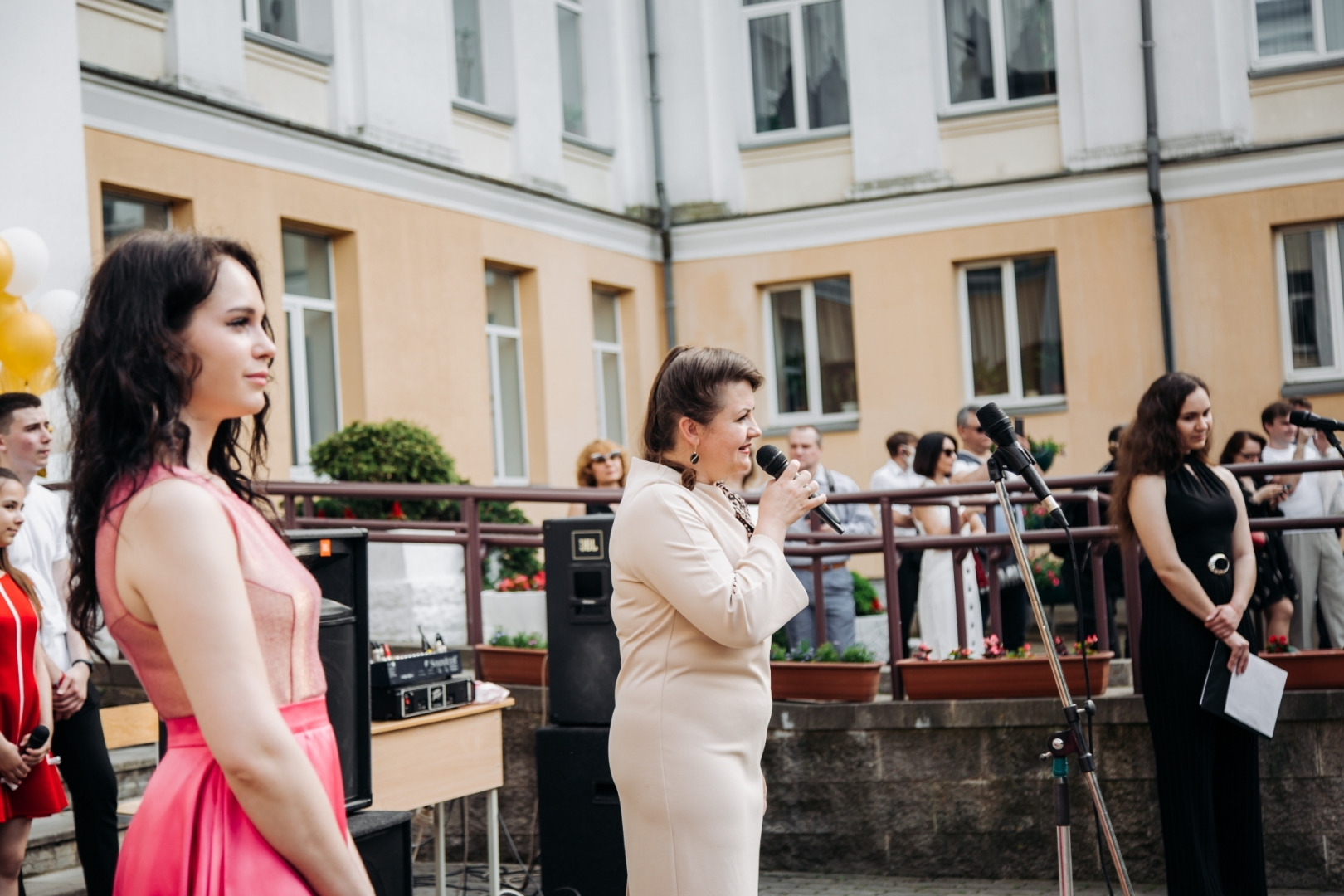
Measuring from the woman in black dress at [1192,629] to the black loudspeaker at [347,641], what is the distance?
115 inches

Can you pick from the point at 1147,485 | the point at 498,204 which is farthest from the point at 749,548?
the point at 498,204

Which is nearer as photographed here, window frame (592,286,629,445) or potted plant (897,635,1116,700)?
potted plant (897,635,1116,700)

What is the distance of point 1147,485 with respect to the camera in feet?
17.0

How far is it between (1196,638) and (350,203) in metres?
9.29

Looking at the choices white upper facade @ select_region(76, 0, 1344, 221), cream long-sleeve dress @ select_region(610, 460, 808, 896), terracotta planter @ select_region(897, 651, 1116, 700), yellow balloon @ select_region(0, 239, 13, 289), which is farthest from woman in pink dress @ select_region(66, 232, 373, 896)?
white upper facade @ select_region(76, 0, 1344, 221)

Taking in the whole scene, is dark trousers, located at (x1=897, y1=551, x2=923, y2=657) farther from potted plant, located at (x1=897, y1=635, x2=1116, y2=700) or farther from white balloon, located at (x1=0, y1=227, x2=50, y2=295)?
white balloon, located at (x1=0, y1=227, x2=50, y2=295)

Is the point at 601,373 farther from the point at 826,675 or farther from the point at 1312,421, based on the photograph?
the point at 1312,421

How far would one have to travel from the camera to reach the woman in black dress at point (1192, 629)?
5.06 metres

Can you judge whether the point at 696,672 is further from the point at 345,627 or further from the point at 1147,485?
the point at 1147,485

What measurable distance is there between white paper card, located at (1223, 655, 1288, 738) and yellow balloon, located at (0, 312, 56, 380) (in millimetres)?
5830

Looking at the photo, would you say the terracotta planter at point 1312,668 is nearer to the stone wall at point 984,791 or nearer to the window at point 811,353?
the stone wall at point 984,791

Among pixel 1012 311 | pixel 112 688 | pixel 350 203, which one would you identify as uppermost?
pixel 350 203

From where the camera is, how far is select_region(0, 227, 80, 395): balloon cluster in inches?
275

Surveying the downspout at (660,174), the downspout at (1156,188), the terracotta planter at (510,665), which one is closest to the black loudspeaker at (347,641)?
the terracotta planter at (510,665)
